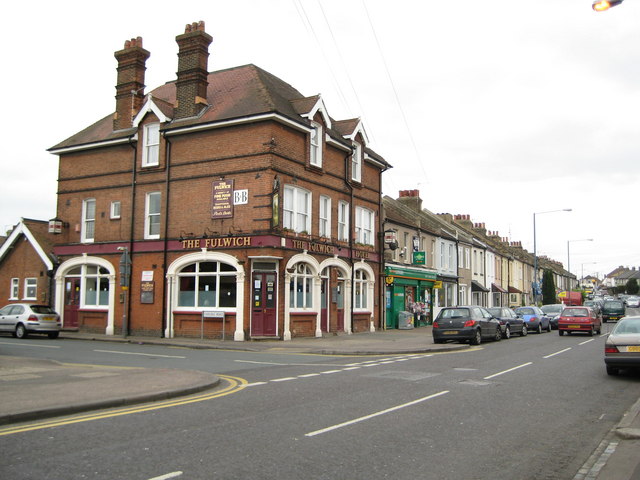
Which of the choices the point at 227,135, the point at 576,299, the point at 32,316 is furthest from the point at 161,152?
the point at 576,299

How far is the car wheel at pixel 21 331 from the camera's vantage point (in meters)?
24.9

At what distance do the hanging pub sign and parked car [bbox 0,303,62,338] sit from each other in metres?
8.74

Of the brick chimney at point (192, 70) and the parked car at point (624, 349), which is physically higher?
the brick chimney at point (192, 70)

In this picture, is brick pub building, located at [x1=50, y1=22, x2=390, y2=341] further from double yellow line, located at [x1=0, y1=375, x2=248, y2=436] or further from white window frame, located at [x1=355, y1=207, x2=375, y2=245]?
double yellow line, located at [x1=0, y1=375, x2=248, y2=436]

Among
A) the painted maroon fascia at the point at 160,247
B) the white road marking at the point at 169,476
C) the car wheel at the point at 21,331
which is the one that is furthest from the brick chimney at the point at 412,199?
the white road marking at the point at 169,476

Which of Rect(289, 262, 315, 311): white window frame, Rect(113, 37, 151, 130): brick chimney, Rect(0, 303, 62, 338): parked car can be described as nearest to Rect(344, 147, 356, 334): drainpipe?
Rect(289, 262, 315, 311): white window frame

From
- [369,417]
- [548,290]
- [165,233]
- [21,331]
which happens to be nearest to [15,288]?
[21,331]

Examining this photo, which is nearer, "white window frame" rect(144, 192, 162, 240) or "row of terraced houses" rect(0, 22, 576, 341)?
"row of terraced houses" rect(0, 22, 576, 341)

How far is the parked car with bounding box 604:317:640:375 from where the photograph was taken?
12.9 meters

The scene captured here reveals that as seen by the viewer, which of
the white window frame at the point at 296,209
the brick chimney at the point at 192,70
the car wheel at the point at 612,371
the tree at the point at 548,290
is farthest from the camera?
the tree at the point at 548,290

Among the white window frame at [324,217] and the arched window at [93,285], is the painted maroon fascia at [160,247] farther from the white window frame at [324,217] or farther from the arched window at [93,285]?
the arched window at [93,285]

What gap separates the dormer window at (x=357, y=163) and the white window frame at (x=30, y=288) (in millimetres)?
17145

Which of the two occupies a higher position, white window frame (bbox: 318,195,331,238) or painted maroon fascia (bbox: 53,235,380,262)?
white window frame (bbox: 318,195,331,238)

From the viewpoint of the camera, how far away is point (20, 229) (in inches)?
→ 1177
